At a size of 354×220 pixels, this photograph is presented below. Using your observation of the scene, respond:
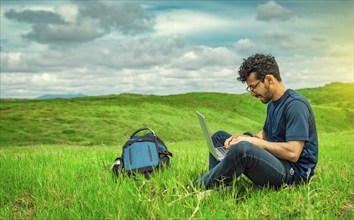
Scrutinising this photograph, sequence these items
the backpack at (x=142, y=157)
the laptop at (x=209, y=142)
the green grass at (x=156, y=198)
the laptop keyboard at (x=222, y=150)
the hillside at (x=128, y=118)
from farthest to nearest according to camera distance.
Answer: the hillside at (x=128, y=118), the backpack at (x=142, y=157), the laptop keyboard at (x=222, y=150), the laptop at (x=209, y=142), the green grass at (x=156, y=198)

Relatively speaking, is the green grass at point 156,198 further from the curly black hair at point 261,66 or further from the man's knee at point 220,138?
the curly black hair at point 261,66

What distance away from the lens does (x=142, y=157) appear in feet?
26.4

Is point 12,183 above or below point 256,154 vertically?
below

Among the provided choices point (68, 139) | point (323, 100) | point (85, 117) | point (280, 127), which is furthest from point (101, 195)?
point (323, 100)

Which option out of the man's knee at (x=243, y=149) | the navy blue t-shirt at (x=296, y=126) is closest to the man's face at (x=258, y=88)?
the navy blue t-shirt at (x=296, y=126)

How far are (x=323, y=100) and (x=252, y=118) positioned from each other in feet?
201

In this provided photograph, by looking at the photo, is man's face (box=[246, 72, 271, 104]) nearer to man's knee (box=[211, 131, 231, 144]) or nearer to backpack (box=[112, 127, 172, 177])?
man's knee (box=[211, 131, 231, 144])

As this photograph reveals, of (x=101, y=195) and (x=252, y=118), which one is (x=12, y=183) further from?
(x=252, y=118)

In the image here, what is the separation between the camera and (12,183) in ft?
26.3

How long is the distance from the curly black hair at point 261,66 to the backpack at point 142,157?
2.60m

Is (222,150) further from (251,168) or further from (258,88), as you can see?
(258,88)

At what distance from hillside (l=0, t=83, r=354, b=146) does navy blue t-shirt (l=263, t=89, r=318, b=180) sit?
22899mm

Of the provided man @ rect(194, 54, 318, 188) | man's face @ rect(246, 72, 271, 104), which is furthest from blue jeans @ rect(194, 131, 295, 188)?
man's face @ rect(246, 72, 271, 104)

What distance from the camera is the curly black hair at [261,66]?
6230mm
